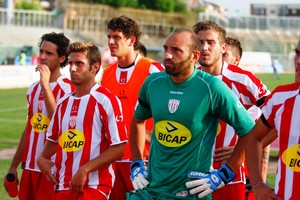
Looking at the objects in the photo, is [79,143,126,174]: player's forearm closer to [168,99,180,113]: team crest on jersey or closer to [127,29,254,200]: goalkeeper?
[127,29,254,200]: goalkeeper

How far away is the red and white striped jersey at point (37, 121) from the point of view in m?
8.41

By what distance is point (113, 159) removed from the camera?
24.2ft

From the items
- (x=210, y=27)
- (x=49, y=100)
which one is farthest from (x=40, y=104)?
(x=210, y=27)

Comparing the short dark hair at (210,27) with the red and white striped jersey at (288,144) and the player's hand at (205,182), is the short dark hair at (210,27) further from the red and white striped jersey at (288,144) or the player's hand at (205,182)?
the red and white striped jersey at (288,144)

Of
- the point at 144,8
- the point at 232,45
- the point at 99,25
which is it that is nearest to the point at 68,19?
the point at 99,25

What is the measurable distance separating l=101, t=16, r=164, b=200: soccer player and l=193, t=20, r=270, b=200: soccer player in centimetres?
91

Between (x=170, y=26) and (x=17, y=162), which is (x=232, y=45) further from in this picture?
(x=170, y=26)

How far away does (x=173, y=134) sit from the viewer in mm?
6367

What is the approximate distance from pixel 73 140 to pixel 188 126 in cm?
140

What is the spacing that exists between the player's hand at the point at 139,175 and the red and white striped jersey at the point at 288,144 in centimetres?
119

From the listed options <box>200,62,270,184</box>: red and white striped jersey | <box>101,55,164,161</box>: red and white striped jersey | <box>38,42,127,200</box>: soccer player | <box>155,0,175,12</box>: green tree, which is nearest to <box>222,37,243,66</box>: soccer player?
<box>101,55,164,161</box>: red and white striped jersey

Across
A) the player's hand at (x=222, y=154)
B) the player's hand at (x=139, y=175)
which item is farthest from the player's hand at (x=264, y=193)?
the player's hand at (x=222, y=154)

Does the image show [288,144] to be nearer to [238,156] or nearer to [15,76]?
[238,156]

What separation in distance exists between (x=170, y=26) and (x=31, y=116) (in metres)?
101
